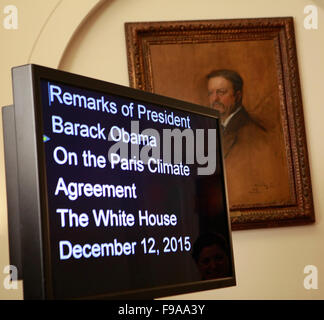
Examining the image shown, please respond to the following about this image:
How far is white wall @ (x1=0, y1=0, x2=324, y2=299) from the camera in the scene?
4594 mm

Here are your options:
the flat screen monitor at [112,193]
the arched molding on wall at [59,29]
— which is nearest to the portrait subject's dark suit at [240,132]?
the arched molding on wall at [59,29]

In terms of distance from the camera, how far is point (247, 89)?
4.88m

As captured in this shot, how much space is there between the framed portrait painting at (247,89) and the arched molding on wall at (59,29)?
14.1 inches

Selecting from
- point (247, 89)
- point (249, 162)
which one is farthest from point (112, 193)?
point (247, 89)

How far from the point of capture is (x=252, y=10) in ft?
16.4

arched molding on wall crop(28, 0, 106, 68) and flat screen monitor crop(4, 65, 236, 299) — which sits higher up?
arched molding on wall crop(28, 0, 106, 68)

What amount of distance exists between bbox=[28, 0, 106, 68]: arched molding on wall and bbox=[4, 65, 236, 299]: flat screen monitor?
7.36 feet

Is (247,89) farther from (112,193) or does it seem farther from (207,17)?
(112,193)

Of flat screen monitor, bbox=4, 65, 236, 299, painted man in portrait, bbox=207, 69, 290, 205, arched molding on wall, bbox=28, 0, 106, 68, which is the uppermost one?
arched molding on wall, bbox=28, 0, 106, 68

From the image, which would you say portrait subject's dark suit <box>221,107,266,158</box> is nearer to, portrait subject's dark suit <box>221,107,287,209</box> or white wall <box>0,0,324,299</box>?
portrait subject's dark suit <box>221,107,287,209</box>

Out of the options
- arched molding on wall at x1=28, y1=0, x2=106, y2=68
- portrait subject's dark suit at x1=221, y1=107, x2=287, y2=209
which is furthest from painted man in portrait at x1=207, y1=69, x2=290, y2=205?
arched molding on wall at x1=28, y1=0, x2=106, y2=68

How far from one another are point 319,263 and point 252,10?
2044 mm

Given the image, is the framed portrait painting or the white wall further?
the framed portrait painting

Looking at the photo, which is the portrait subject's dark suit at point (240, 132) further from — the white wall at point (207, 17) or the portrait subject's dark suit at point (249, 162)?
the white wall at point (207, 17)
